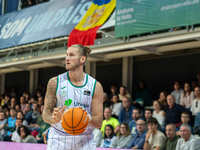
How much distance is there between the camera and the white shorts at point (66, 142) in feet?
12.8

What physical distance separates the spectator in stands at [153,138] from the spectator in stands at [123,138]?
2.54 feet

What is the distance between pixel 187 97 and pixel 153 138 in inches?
83.3

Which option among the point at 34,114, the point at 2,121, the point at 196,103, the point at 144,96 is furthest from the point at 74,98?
the point at 2,121

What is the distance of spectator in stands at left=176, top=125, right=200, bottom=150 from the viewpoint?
7.35 metres

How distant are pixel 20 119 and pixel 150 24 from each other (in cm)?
595

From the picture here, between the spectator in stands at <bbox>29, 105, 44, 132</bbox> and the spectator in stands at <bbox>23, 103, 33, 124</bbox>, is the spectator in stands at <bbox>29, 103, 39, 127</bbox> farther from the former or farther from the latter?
the spectator in stands at <bbox>29, 105, 44, 132</bbox>

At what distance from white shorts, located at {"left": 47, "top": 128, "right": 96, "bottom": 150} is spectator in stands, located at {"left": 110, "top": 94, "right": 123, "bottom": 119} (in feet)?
22.1

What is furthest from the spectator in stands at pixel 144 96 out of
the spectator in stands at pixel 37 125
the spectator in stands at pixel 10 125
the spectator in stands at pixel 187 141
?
the spectator in stands at pixel 10 125

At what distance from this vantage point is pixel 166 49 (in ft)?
36.8

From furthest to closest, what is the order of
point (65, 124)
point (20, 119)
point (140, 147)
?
point (20, 119) → point (140, 147) → point (65, 124)

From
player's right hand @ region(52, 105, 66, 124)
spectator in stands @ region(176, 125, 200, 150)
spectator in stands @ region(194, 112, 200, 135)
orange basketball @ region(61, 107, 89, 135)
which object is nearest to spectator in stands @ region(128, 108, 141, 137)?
spectator in stands @ region(194, 112, 200, 135)

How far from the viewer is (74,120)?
3531 mm

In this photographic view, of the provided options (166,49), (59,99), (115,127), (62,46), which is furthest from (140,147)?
(62,46)

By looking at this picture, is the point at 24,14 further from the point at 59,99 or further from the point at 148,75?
the point at 59,99
